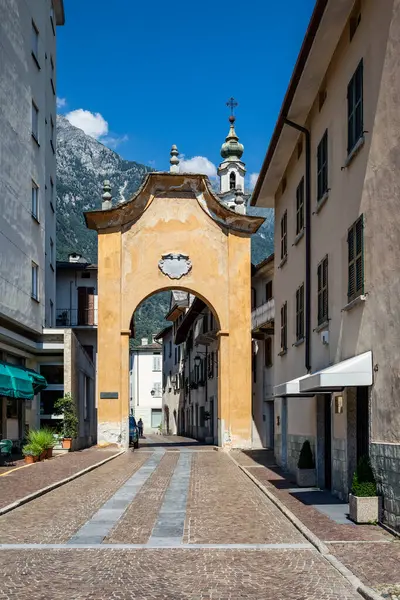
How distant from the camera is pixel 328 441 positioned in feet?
54.5

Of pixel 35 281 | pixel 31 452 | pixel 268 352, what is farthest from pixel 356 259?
pixel 268 352

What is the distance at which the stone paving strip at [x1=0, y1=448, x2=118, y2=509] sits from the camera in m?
15.7

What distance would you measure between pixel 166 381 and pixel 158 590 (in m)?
69.7

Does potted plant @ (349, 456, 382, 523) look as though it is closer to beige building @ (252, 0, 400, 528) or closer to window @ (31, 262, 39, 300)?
beige building @ (252, 0, 400, 528)

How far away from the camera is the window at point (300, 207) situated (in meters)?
19.1

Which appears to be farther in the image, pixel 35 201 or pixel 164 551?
pixel 35 201

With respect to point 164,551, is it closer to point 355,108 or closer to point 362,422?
point 362,422

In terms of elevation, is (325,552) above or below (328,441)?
below

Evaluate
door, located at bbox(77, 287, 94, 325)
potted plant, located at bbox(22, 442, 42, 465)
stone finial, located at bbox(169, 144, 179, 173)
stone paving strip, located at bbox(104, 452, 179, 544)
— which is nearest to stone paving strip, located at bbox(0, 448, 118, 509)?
potted plant, located at bbox(22, 442, 42, 465)

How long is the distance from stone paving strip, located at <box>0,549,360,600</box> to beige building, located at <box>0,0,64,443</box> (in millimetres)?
15823

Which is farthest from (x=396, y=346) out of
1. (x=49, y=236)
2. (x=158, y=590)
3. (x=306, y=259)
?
(x=49, y=236)

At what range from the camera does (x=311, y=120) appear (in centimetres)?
1791

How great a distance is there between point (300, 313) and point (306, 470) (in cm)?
413

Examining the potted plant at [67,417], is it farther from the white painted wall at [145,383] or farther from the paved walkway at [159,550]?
the white painted wall at [145,383]
